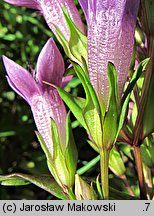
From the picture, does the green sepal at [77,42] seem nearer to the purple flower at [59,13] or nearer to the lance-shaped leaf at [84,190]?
the purple flower at [59,13]

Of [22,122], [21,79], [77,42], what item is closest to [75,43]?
[77,42]

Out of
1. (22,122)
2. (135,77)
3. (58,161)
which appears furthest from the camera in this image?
(22,122)

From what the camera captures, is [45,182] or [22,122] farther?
[22,122]

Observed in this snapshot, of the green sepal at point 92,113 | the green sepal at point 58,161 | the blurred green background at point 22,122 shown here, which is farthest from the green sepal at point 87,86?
the blurred green background at point 22,122

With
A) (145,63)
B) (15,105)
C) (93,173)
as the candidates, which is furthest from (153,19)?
(15,105)

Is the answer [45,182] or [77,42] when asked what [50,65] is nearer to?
[77,42]

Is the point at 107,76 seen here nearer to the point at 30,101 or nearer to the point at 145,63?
the point at 145,63
